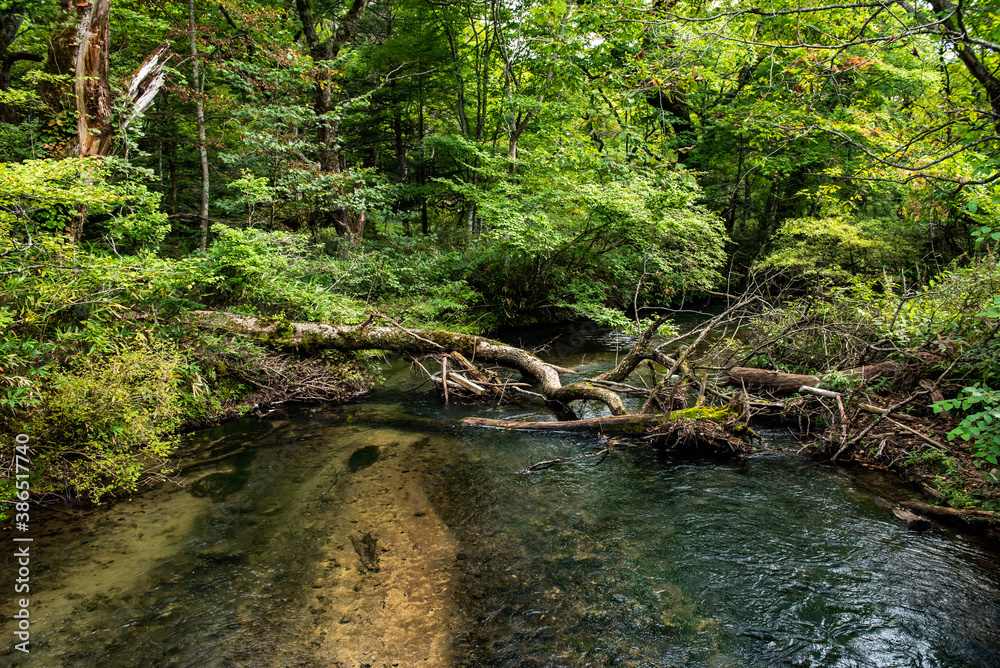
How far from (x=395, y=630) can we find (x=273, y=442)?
4061 millimetres

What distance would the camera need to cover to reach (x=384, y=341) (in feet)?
27.1

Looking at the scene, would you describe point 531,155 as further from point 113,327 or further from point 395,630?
point 395,630

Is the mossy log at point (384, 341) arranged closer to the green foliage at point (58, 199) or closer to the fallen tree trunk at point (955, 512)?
the green foliage at point (58, 199)

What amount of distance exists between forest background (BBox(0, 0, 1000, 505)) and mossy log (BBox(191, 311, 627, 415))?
347 mm

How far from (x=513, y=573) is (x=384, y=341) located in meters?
5.28

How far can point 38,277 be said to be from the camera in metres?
4.37

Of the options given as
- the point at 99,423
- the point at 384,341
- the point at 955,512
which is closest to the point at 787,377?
the point at 955,512

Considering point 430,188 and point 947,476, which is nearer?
point 947,476

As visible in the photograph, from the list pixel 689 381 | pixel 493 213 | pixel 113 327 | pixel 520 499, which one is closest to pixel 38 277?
pixel 113 327

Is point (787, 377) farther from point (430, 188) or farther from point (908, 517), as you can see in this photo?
point (430, 188)

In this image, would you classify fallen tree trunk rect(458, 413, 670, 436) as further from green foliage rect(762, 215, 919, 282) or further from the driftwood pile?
green foliage rect(762, 215, 919, 282)

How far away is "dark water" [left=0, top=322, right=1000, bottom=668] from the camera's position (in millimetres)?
3100

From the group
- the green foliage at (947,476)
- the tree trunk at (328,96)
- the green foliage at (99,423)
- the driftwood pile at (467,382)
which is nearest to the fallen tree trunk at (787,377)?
the green foliage at (947,476)

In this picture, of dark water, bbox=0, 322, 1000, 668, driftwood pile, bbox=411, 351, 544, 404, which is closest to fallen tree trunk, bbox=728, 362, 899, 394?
dark water, bbox=0, 322, 1000, 668
